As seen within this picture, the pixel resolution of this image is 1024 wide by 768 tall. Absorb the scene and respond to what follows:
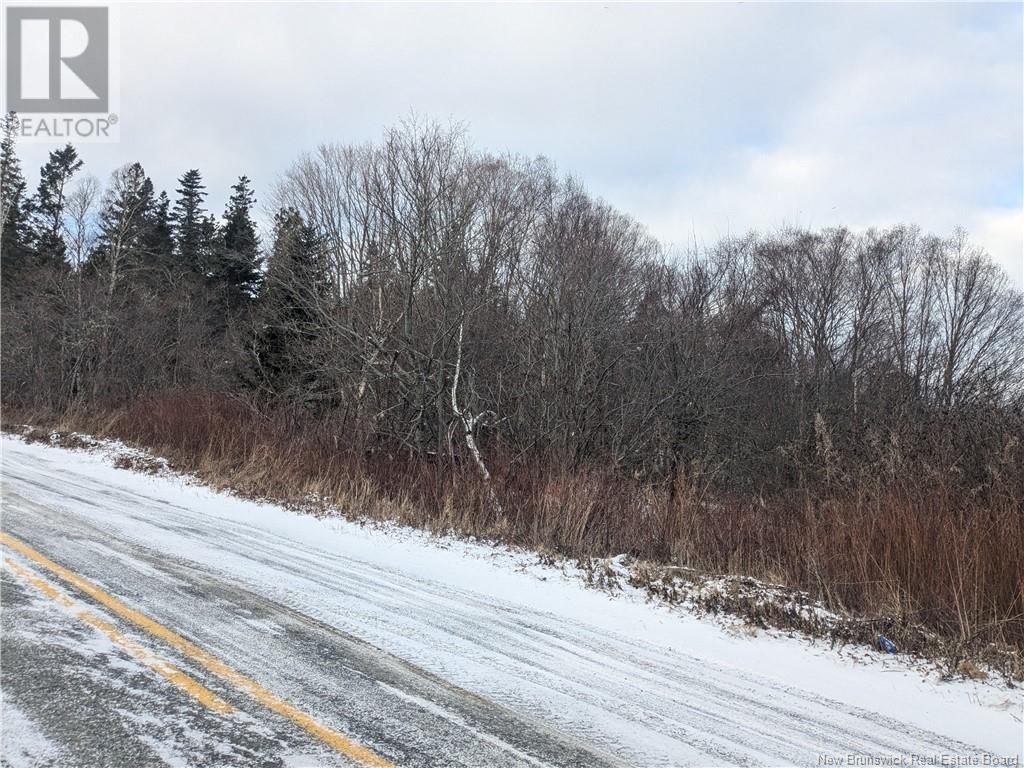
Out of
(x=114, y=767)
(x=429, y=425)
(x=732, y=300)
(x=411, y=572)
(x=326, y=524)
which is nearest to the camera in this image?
(x=114, y=767)

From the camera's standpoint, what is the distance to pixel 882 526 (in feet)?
17.9

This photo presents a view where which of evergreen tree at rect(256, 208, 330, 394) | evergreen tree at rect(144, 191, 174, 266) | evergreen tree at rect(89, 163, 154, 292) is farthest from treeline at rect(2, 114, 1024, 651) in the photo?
evergreen tree at rect(144, 191, 174, 266)

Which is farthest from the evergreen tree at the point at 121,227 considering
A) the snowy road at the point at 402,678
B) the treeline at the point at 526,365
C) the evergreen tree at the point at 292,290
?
the snowy road at the point at 402,678

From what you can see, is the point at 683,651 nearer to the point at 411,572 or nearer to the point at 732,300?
the point at 411,572

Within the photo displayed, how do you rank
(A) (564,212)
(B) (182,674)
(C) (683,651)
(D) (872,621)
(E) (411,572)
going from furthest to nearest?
(A) (564,212) < (E) (411,572) < (D) (872,621) < (C) (683,651) < (B) (182,674)

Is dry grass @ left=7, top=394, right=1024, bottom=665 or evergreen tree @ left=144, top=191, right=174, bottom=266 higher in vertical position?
evergreen tree @ left=144, top=191, right=174, bottom=266

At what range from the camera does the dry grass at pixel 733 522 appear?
4.69 m

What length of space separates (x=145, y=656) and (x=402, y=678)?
1.44m

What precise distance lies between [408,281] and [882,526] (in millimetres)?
9189

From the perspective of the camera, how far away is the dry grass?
15.4 ft

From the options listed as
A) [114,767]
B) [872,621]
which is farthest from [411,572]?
[872,621]

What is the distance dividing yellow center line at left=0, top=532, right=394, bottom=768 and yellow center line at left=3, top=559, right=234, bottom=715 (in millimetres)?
133

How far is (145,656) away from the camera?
3461mm

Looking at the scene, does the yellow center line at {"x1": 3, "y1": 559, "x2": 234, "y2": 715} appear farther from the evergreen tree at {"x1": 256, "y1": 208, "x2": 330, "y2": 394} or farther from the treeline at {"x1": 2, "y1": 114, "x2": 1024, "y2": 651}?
the evergreen tree at {"x1": 256, "y1": 208, "x2": 330, "y2": 394}
